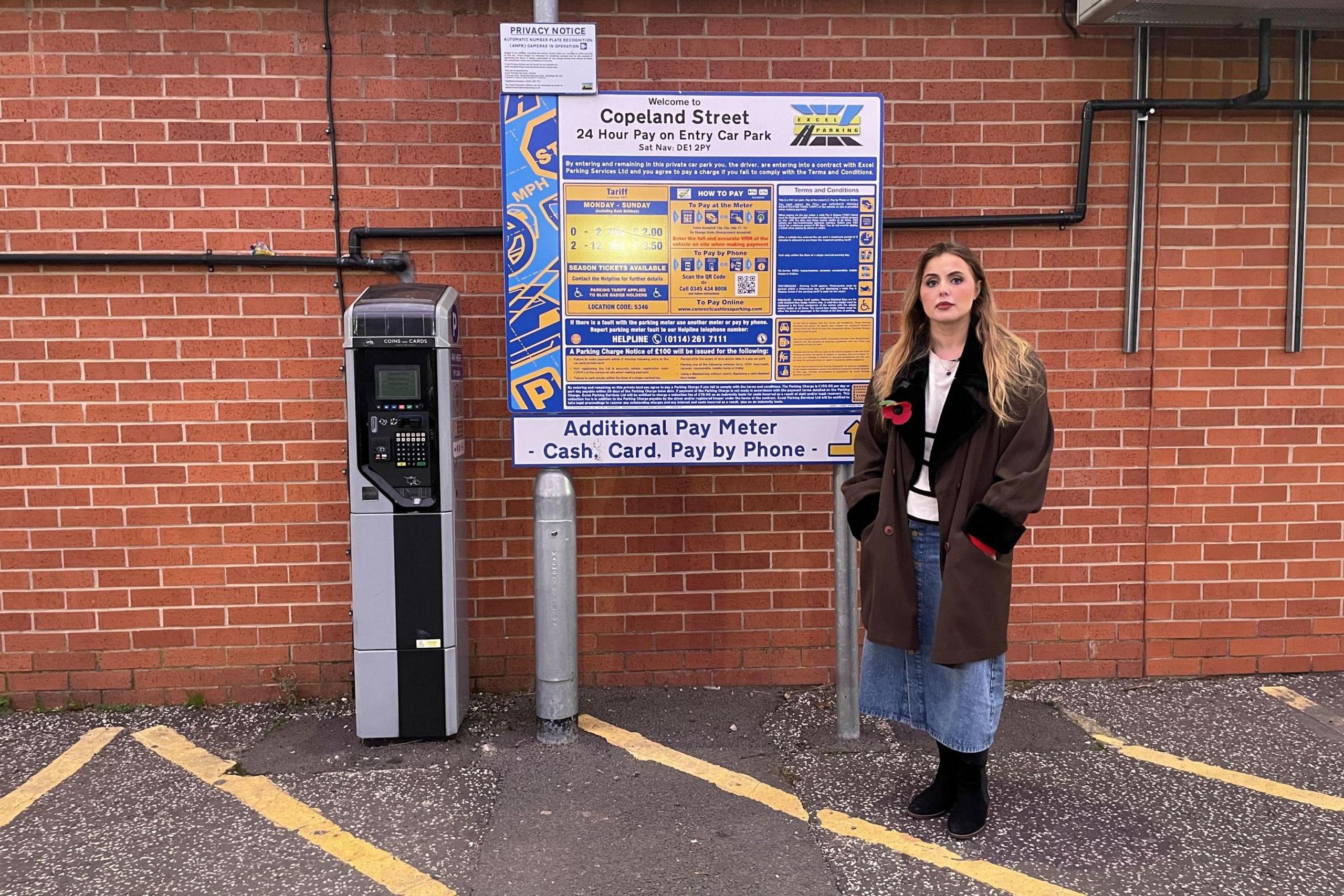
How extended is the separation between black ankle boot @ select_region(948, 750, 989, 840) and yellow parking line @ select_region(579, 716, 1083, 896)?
0.11 meters

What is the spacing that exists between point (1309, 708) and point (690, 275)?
3.49 m

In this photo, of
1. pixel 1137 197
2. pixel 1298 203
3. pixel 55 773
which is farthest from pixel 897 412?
pixel 55 773

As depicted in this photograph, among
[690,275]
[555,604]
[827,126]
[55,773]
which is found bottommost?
[55,773]

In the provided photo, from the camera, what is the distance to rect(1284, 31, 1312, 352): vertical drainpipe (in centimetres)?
447

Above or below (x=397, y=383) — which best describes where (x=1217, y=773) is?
below

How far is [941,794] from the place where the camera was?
11.2 feet

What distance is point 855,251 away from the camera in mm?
3881

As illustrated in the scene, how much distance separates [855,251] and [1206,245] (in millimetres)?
1953

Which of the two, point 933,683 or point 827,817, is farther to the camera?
point 827,817

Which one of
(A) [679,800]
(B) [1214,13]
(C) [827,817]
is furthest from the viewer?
(B) [1214,13]

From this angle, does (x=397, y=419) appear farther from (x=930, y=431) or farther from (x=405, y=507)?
(x=930, y=431)

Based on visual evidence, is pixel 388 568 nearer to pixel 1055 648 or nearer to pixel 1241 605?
pixel 1055 648

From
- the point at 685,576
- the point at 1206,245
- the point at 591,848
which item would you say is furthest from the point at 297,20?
the point at 1206,245

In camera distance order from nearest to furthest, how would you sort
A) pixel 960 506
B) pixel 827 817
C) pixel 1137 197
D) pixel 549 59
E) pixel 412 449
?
pixel 960 506 → pixel 827 817 → pixel 549 59 → pixel 412 449 → pixel 1137 197
